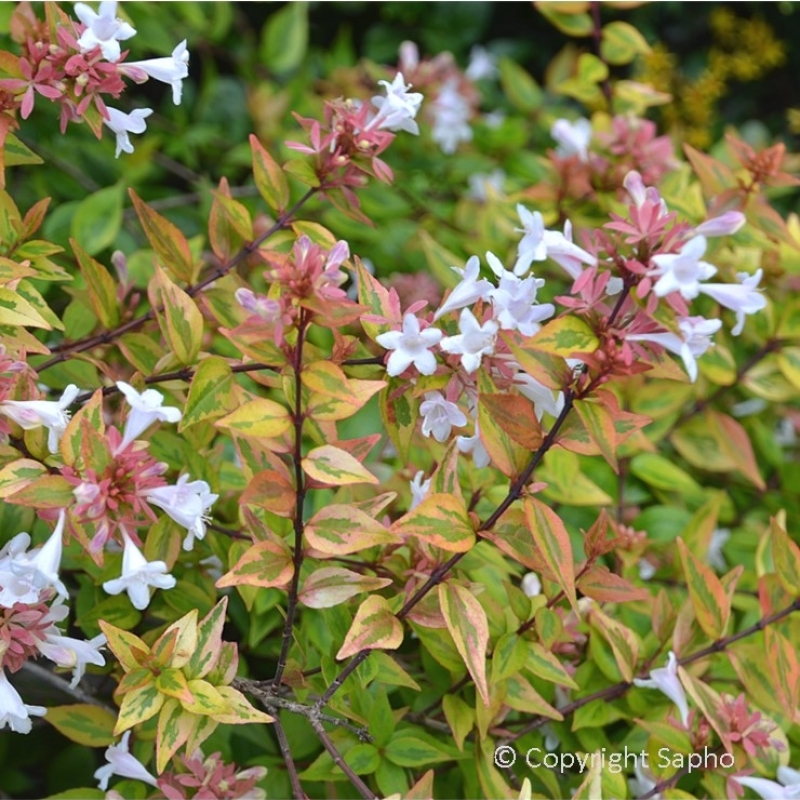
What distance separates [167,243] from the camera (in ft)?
3.92

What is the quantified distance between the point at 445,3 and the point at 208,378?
2.49 m

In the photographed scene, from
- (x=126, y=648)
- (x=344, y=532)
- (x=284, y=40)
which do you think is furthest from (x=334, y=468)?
(x=284, y=40)

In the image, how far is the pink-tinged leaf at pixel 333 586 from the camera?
1.00m

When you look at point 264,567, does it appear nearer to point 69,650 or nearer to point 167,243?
point 69,650

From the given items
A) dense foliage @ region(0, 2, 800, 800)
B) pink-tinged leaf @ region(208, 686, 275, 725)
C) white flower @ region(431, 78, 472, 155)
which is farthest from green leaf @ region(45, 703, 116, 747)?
white flower @ region(431, 78, 472, 155)

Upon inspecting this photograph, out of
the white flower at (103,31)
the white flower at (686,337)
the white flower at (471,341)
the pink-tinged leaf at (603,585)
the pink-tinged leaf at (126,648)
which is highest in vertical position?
the white flower at (103,31)

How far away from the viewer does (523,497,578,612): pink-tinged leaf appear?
0.94 m

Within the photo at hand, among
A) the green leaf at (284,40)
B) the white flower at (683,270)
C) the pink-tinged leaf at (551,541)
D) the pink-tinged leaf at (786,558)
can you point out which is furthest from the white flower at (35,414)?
the green leaf at (284,40)

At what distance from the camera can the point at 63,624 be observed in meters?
1.29

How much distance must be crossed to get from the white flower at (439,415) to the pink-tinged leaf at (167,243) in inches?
16.2

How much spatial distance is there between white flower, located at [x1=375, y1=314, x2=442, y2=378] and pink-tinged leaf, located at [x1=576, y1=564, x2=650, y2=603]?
34cm

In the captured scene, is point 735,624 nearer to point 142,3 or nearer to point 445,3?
point 142,3

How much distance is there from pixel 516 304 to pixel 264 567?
0.36 metres

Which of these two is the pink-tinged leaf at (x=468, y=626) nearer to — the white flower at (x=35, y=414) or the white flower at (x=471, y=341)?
the white flower at (x=471, y=341)
